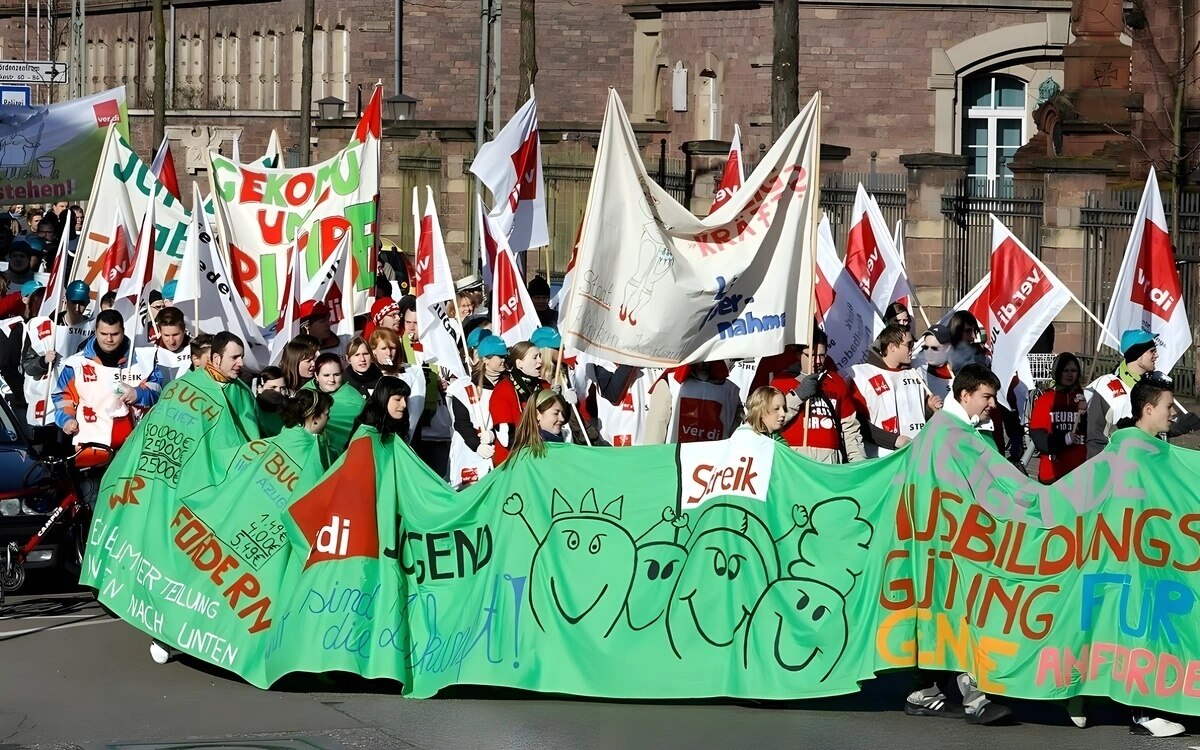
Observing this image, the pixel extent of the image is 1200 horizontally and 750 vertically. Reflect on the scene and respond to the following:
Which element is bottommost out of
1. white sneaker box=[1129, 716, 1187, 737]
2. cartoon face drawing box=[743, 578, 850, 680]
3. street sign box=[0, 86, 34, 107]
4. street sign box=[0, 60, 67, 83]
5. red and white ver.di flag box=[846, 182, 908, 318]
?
white sneaker box=[1129, 716, 1187, 737]

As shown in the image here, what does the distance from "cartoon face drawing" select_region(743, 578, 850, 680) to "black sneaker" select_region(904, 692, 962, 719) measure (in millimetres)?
413

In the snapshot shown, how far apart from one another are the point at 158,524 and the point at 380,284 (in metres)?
8.47

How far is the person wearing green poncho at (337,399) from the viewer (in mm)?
11156

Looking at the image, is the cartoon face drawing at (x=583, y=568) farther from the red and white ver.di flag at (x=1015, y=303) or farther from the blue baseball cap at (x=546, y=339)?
the red and white ver.di flag at (x=1015, y=303)

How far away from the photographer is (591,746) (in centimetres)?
873

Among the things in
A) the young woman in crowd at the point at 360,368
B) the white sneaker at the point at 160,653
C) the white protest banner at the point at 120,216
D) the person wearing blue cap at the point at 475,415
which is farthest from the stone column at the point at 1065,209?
the white sneaker at the point at 160,653

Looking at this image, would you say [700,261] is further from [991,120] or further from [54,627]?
[991,120]

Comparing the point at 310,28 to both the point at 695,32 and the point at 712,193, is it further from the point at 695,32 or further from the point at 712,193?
the point at 712,193

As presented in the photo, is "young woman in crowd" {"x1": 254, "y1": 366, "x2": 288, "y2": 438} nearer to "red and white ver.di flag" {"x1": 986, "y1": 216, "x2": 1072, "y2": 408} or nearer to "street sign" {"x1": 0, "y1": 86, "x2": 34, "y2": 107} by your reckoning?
"red and white ver.di flag" {"x1": 986, "y1": 216, "x2": 1072, "y2": 408}

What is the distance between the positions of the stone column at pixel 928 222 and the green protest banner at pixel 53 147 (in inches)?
410

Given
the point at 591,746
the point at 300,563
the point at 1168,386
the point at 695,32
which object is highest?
the point at 695,32

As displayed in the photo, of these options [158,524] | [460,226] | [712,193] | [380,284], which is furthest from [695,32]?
[158,524]

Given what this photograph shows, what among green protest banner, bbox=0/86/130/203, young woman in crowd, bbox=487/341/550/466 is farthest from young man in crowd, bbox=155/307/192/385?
green protest banner, bbox=0/86/130/203

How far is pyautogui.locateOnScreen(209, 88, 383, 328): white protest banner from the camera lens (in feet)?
53.3
